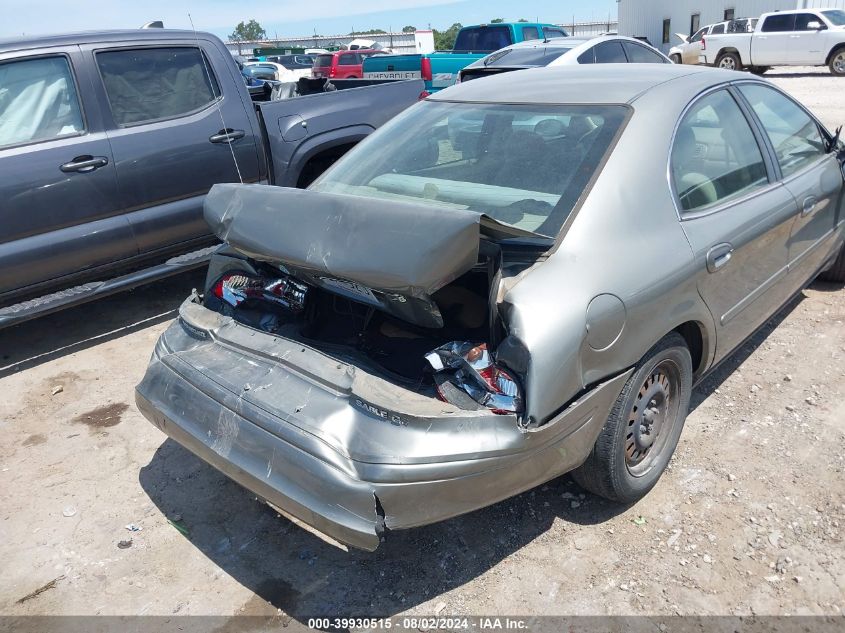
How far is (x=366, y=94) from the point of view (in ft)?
19.1

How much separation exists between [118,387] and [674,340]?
3.25m

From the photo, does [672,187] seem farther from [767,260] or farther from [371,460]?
[371,460]

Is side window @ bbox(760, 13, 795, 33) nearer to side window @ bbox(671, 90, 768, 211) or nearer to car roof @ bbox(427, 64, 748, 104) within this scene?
car roof @ bbox(427, 64, 748, 104)

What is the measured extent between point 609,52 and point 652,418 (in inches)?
349

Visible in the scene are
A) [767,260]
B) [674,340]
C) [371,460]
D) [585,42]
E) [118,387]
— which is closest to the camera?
[371,460]

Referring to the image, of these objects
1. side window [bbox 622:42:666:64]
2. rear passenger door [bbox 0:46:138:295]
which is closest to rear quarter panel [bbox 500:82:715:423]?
rear passenger door [bbox 0:46:138:295]

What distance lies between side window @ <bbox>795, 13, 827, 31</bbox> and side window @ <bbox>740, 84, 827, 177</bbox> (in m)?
19.8

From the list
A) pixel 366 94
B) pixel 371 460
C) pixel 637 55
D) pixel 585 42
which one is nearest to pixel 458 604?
pixel 371 460

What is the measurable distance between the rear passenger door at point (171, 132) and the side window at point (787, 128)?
133 inches

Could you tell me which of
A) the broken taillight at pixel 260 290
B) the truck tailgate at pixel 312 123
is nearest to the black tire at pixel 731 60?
the truck tailgate at pixel 312 123

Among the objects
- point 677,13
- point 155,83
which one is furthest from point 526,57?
point 677,13

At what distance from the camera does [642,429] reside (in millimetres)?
2811

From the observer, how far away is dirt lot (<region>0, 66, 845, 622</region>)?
2.47m

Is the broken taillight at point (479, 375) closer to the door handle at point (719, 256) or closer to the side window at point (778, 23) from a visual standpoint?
the door handle at point (719, 256)
